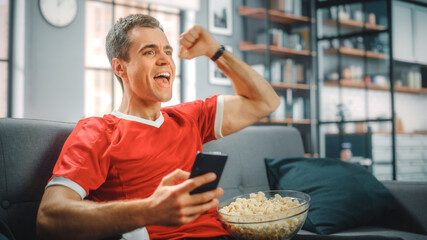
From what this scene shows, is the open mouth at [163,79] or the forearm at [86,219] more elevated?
the open mouth at [163,79]

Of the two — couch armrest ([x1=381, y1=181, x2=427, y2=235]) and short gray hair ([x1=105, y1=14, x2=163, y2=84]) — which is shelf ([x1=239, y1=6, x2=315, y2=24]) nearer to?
couch armrest ([x1=381, y1=181, x2=427, y2=235])

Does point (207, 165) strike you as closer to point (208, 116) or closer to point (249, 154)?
point (208, 116)

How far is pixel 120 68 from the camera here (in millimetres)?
1296

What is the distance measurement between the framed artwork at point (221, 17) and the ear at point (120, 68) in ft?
13.6

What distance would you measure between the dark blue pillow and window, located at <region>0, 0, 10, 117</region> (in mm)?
3312

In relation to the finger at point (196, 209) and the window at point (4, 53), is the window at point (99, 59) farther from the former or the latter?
the finger at point (196, 209)

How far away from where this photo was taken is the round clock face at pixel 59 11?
13.3 ft

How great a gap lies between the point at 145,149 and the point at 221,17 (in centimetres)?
460

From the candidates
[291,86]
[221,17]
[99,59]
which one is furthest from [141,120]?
[221,17]

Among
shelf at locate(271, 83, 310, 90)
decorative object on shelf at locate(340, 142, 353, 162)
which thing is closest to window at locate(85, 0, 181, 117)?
shelf at locate(271, 83, 310, 90)

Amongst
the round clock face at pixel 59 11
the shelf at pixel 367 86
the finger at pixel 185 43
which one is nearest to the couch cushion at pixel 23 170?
the finger at pixel 185 43

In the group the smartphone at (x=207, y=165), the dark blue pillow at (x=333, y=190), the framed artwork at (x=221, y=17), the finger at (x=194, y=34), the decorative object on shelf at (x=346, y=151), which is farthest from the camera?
the framed artwork at (x=221, y=17)

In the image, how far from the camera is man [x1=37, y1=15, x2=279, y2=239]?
76 centimetres

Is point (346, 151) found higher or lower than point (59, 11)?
lower
